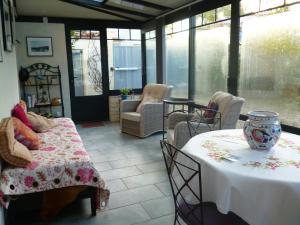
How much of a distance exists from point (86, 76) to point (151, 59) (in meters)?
1.51

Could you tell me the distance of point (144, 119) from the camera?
4492 mm

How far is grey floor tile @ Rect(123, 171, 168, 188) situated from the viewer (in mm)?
2820

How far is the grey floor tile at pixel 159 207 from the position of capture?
226 cm

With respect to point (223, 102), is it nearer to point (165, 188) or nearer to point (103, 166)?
point (165, 188)

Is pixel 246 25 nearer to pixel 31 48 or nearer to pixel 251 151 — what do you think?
pixel 251 151

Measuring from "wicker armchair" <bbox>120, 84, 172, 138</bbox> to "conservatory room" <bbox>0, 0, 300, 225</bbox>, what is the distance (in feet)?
0.08

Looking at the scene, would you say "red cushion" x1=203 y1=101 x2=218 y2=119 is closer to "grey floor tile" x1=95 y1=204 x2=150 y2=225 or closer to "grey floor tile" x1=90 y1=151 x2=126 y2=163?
"grey floor tile" x1=90 y1=151 x2=126 y2=163

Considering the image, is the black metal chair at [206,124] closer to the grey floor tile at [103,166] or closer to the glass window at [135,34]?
the grey floor tile at [103,166]

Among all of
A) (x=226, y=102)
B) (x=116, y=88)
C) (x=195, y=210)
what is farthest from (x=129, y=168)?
(x=116, y=88)

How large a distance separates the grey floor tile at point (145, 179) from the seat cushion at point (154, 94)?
1.91 m

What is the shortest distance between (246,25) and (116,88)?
11.6 ft

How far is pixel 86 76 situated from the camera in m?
5.83

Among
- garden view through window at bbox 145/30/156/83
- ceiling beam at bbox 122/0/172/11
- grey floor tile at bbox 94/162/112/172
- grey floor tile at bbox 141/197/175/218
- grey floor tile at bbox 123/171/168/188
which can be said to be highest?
ceiling beam at bbox 122/0/172/11

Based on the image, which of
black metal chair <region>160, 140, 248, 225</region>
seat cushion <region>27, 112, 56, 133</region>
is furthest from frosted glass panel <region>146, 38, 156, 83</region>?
black metal chair <region>160, 140, 248, 225</region>
